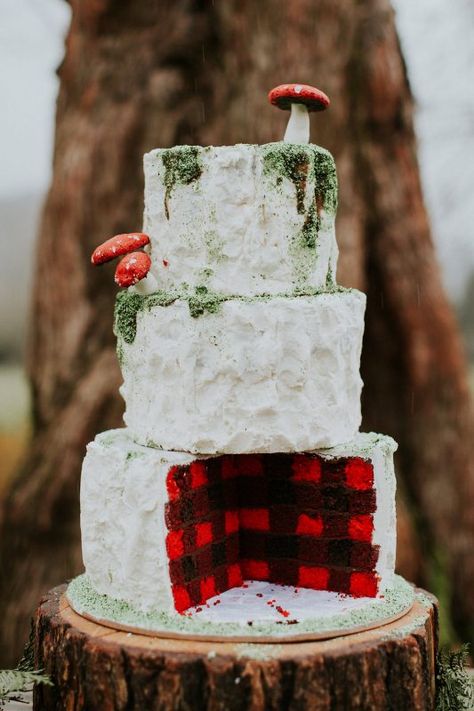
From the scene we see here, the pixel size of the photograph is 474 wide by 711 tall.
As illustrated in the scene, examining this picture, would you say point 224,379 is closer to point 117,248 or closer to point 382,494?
point 117,248

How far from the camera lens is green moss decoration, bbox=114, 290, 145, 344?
3307 mm


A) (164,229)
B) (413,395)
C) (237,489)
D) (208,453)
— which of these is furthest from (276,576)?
(413,395)

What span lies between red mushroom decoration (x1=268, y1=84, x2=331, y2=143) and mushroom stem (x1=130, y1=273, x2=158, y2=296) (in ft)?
2.25

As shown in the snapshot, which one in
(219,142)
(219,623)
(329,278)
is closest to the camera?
(219,623)

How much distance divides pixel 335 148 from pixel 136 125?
3.67ft

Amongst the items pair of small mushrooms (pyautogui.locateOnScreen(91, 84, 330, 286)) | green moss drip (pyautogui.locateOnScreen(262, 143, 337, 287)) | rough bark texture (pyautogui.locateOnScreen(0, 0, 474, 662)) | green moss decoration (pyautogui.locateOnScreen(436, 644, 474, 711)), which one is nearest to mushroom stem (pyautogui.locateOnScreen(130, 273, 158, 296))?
pair of small mushrooms (pyautogui.locateOnScreen(91, 84, 330, 286))

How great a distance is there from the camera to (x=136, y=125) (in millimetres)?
5277

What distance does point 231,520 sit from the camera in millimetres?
3617

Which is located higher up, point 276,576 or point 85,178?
point 85,178

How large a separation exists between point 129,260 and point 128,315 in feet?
0.64

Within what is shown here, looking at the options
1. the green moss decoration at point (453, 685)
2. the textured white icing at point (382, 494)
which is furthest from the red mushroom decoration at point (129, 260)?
the green moss decoration at point (453, 685)

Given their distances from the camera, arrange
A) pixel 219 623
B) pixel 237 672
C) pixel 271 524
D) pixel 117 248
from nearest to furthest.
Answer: pixel 237 672
pixel 219 623
pixel 117 248
pixel 271 524

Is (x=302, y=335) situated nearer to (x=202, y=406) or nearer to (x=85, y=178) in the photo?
(x=202, y=406)

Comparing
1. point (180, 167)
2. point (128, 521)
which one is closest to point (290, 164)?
point (180, 167)
